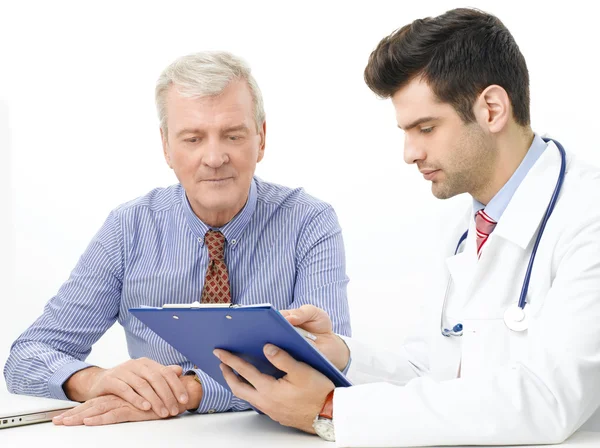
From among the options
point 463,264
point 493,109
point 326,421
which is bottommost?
point 326,421

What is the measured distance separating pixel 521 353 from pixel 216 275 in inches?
37.8

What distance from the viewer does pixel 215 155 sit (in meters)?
2.11

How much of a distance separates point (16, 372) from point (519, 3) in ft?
7.62

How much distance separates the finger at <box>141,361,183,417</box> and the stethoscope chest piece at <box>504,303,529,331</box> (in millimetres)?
725

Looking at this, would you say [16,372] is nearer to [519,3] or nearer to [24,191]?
[24,191]

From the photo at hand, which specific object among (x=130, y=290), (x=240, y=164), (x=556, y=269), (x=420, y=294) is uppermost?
(x=240, y=164)

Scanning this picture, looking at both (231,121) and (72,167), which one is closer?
(231,121)

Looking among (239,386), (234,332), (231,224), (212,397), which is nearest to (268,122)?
(231,224)

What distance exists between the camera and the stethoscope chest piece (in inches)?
60.5

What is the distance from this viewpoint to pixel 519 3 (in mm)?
3150

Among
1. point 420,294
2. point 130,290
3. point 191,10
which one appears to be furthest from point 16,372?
point 191,10

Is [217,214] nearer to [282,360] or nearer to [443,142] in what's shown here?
[443,142]

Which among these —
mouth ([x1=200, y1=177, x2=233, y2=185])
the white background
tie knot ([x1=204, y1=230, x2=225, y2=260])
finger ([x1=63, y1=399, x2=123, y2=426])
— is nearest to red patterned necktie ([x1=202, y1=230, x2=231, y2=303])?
tie knot ([x1=204, y1=230, x2=225, y2=260])

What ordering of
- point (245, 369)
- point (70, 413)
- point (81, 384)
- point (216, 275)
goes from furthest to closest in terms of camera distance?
point (216, 275) < point (81, 384) < point (70, 413) < point (245, 369)
